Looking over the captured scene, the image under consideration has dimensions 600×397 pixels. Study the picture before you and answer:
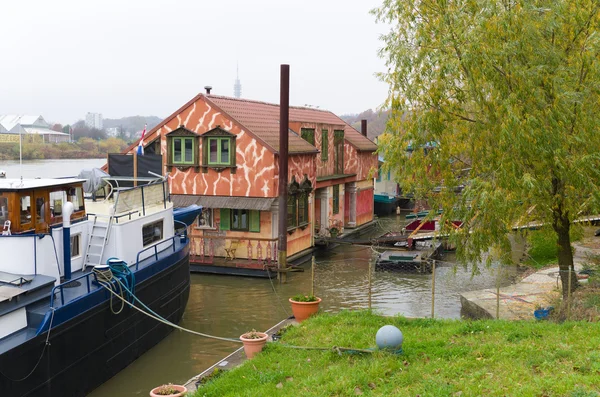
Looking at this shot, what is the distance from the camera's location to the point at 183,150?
25.8 metres

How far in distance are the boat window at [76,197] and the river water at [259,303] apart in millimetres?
3978

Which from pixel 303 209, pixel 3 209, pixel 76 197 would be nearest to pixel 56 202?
pixel 76 197

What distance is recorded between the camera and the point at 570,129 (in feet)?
45.3

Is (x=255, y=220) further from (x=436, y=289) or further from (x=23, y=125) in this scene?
(x=23, y=125)

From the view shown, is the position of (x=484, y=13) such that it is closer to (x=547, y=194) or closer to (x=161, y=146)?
(x=547, y=194)

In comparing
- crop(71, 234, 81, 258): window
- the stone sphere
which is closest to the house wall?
crop(71, 234, 81, 258): window

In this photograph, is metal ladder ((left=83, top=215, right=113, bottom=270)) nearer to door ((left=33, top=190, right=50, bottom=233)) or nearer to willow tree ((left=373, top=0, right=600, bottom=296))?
door ((left=33, top=190, right=50, bottom=233))

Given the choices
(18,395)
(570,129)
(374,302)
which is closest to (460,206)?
(570,129)

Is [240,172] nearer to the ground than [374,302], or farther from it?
farther from it

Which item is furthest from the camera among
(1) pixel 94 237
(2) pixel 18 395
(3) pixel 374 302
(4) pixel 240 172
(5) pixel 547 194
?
(4) pixel 240 172

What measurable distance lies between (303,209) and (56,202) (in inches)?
566

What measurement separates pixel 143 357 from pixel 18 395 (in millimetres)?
5001

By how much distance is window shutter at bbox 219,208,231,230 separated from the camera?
25.1 m

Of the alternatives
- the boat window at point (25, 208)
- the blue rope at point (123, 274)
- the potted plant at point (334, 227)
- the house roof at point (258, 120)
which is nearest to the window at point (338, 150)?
the potted plant at point (334, 227)
